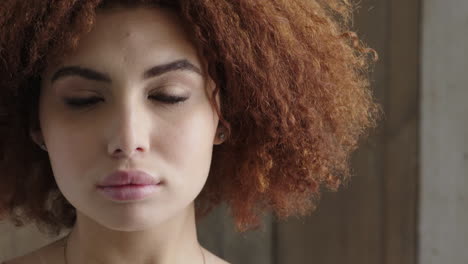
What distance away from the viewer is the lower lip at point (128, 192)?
1361mm

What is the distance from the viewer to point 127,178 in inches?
53.4

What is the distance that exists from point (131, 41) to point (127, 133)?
0.55ft

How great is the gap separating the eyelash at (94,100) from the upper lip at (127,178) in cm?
14

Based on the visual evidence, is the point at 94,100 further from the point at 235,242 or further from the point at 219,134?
the point at 235,242

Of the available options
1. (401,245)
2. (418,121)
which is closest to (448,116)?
(418,121)

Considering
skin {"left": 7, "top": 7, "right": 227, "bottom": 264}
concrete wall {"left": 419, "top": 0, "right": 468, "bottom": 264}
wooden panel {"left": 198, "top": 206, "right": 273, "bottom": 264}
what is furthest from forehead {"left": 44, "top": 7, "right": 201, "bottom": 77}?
wooden panel {"left": 198, "top": 206, "right": 273, "bottom": 264}

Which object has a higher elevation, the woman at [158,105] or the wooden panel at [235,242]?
the woman at [158,105]

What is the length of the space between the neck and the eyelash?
0.28 m

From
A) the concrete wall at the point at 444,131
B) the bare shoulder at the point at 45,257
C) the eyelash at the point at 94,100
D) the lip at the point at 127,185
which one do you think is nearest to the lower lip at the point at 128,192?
the lip at the point at 127,185

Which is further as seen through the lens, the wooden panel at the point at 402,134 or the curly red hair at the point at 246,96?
the wooden panel at the point at 402,134

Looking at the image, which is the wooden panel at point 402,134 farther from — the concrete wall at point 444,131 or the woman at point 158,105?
the woman at point 158,105

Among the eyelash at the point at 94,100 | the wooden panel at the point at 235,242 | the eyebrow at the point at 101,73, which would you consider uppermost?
the eyebrow at the point at 101,73

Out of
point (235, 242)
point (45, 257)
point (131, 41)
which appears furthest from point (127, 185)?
point (235, 242)

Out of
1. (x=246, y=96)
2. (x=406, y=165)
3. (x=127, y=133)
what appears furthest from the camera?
(x=406, y=165)
